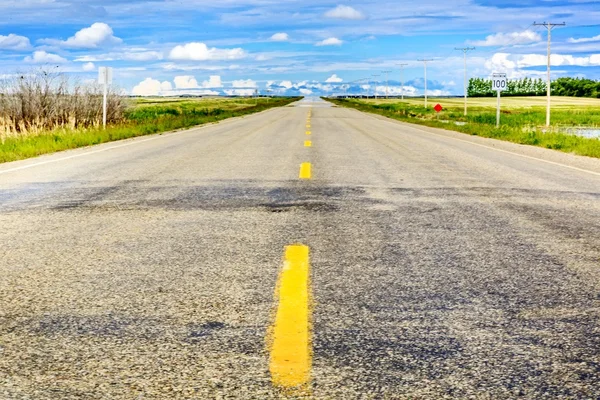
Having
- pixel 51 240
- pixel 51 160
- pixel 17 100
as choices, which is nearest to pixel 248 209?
pixel 51 240

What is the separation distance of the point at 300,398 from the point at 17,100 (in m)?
25.1

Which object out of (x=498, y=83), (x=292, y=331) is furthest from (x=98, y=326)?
(x=498, y=83)

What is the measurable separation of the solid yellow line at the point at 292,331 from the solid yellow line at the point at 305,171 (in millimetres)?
5886

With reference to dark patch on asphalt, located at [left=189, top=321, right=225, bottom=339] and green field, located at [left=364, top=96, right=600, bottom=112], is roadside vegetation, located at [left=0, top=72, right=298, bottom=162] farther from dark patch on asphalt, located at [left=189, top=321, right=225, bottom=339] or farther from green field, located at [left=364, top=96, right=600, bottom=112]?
green field, located at [left=364, top=96, right=600, bottom=112]

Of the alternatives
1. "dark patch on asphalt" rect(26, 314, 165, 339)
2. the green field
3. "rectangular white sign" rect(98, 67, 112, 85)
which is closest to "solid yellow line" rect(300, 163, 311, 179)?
"dark patch on asphalt" rect(26, 314, 165, 339)

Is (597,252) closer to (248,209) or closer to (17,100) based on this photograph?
(248,209)

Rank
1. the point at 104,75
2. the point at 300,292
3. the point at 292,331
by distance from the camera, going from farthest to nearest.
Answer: the point at 104,75
the point at 300,292
the point at 292,331

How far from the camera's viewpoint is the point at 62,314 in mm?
4059

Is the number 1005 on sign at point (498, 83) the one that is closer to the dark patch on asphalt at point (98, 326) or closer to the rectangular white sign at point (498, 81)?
the rectangular white sign at point (498, 81)

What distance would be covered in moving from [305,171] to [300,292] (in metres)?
7.51

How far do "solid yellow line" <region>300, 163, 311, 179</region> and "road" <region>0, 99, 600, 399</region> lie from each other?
4.96ft

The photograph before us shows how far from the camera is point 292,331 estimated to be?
3.74 m

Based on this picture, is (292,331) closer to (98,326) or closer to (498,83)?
(98,326)

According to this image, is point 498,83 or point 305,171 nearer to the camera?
point 305,171
